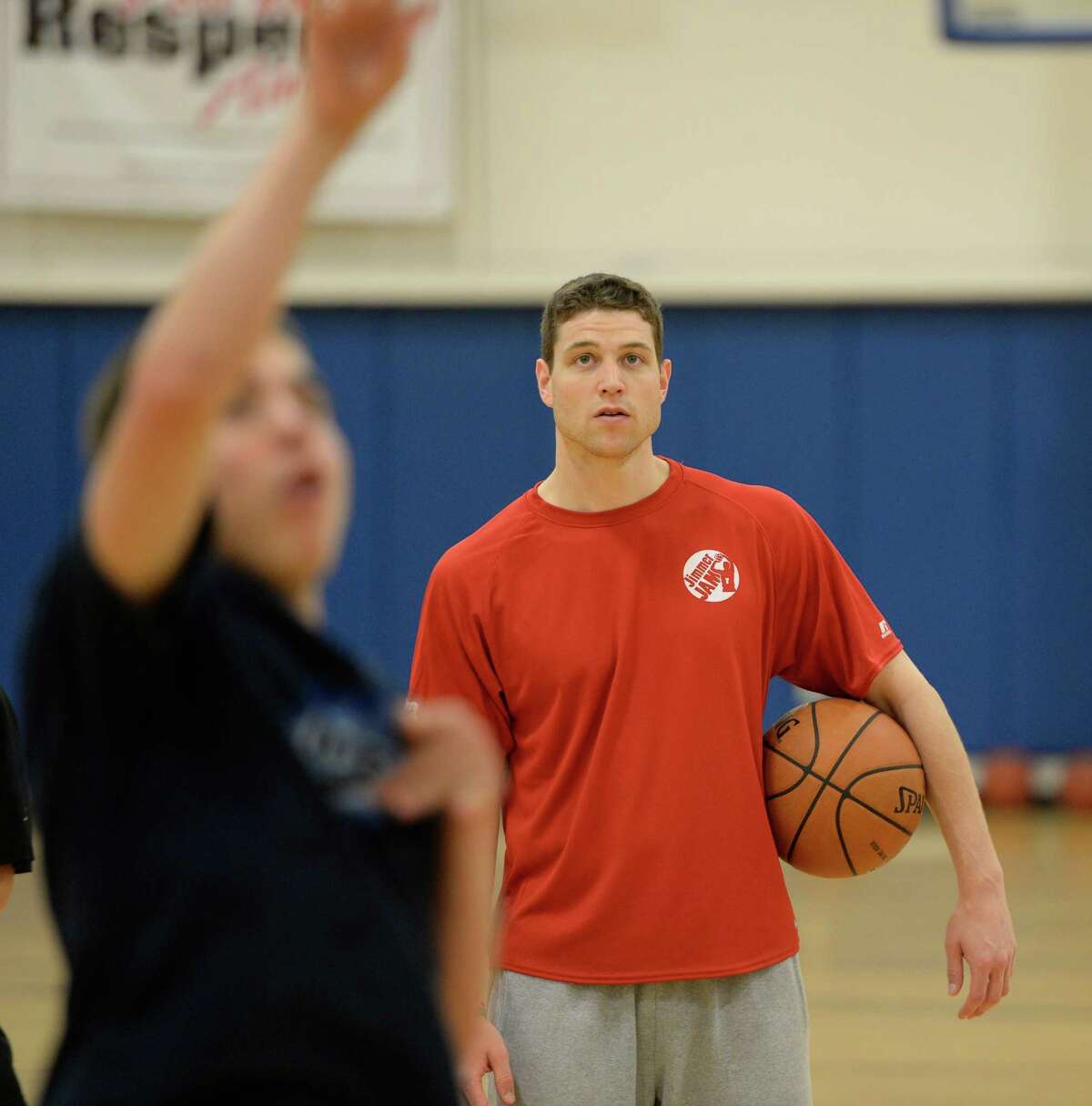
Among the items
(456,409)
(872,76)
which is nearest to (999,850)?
(456,409)

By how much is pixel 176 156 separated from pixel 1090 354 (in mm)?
5383

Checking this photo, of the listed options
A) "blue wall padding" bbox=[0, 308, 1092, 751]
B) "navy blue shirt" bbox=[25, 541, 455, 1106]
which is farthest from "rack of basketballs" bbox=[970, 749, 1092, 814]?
"navy blue shirt" bbox=[25, 541, 455, 1106]

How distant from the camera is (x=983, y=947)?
250cm

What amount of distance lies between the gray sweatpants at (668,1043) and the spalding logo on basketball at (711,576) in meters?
0.67

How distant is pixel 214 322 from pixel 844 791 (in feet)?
6.03

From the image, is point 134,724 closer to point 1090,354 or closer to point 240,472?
point 240,472

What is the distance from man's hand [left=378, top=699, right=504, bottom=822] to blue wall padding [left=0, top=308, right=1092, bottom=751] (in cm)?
742

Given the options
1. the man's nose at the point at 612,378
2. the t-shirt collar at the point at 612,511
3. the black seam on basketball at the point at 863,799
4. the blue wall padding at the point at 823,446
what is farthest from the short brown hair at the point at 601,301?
the blue wall padding at the point at 823,446

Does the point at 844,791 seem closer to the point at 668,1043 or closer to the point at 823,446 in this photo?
the point at 668,1043

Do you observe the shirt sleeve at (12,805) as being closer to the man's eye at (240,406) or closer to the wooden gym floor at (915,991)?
the wooden gym floor at (915,991)

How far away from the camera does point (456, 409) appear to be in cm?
866

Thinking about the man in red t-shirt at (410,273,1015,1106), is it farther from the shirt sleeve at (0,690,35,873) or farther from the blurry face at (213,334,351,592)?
the blurry face at (213,334,351,592)

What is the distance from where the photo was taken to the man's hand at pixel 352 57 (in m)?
1.07

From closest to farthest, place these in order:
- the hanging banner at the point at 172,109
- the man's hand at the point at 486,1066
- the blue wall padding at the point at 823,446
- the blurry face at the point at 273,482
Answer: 1. the blurry face at the point at 273,482
2. the man's hand at the point at 486,1066
3. the hanging banner at the point at 172,109
4. the blue wall padding at the point at 823,446
